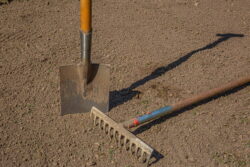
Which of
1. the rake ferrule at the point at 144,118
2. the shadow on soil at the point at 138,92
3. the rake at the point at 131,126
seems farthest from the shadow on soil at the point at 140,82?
the rake ferrule at the point at 144,118

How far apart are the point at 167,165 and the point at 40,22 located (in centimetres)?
312

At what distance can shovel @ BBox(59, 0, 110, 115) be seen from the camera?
336 centimetres

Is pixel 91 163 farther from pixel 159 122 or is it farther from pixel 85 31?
pixel 85 31

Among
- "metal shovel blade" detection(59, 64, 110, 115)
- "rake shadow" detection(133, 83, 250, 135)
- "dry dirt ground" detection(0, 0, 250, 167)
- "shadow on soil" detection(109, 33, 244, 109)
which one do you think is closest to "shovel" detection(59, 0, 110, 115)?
"metal shovel blade" detection(59, 64, 110, 115)

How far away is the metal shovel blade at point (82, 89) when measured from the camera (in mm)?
3412

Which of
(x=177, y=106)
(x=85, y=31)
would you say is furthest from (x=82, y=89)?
(x=177, y=106)

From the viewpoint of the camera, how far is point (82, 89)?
352cm

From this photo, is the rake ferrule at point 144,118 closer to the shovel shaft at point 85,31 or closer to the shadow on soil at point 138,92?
the shadow on soil at point 138,92

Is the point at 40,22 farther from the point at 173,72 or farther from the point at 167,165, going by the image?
the point at 167,165

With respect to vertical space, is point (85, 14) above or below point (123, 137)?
above

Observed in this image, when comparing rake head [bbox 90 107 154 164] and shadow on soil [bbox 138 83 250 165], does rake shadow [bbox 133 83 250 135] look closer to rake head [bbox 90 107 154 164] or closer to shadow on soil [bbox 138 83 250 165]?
shadow on soil [bbox 138 83 250 165]

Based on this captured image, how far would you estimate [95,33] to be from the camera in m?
5.07

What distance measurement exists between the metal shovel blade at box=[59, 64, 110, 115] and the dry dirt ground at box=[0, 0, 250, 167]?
14cm

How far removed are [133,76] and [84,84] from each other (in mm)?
967
